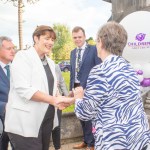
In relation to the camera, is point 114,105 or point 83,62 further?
point 83,62

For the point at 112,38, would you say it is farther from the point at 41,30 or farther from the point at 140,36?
the point at 140,36

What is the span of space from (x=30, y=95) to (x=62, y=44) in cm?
6303

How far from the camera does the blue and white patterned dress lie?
6.41 ft

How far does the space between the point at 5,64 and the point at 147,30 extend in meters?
1.89

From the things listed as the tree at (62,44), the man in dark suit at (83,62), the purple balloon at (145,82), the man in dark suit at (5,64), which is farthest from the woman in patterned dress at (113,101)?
the tree at (62,44)

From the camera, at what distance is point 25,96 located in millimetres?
2414

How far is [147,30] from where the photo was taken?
13.2 feet

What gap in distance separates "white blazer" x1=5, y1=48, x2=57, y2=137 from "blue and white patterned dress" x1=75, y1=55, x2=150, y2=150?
0.56 metres

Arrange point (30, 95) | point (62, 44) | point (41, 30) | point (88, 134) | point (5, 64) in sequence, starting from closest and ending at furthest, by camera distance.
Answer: point (30, 95), point (41, 30), point (5, 64), point (88, 134), point (62, 44)

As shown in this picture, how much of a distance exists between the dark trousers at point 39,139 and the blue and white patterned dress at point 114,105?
69 cm

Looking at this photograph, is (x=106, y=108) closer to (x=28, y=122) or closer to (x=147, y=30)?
(x=28, y=122)

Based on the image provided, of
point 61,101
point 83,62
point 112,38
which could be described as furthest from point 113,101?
point 83,62

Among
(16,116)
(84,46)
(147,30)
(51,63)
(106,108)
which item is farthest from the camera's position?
(84,46)

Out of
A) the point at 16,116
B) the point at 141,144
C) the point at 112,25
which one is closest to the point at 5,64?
the point at 16,116
